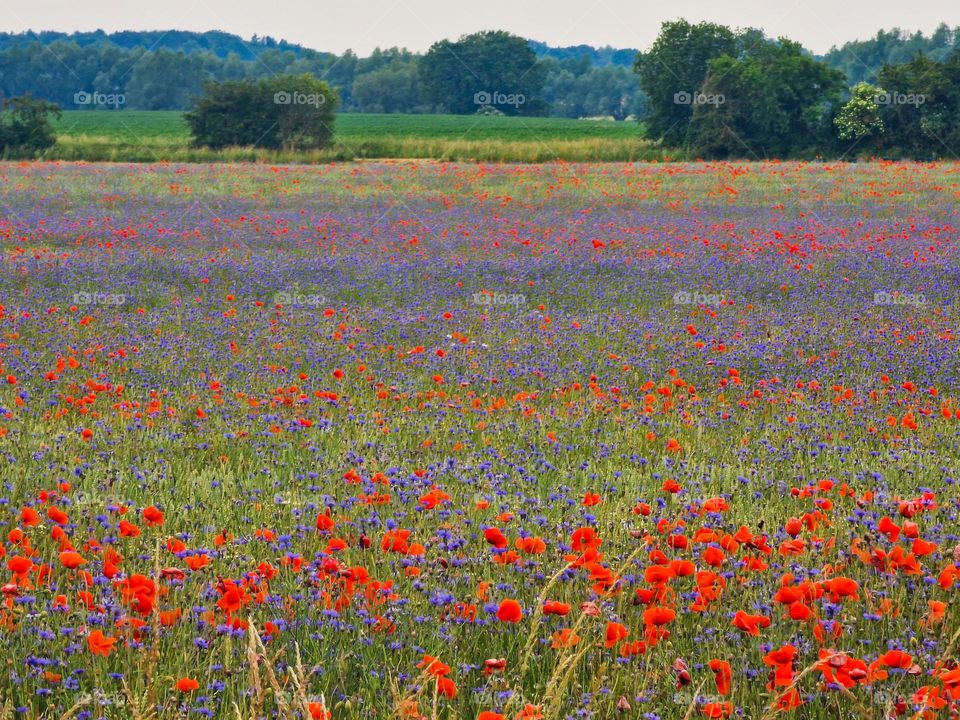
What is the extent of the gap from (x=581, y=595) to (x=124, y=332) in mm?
6367

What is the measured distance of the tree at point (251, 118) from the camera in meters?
43.9

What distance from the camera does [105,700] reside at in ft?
8.01

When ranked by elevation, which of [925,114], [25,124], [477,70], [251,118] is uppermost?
[477,70]

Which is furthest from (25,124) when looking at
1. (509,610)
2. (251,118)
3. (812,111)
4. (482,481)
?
(509,610)

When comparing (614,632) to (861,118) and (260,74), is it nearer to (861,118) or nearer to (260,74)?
(861,118)

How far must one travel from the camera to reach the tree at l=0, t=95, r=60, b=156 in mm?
40094

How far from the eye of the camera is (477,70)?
284 ft

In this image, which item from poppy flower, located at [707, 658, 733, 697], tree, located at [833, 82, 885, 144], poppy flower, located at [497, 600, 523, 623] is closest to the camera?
poppy flower, located at [707, 658, 733, 697]

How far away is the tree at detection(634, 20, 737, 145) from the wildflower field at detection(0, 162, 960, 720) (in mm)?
34853

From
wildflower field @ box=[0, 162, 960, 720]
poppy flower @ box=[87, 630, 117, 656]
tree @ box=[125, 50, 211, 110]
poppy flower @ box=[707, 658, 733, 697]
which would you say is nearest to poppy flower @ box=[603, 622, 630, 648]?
wildflower field @ box=[0, 162, 960, 720]

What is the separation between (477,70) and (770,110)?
4941 cm

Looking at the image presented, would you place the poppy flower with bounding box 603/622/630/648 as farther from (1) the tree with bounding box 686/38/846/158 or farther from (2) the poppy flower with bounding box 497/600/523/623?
(1) the tree with bounding box 686/38/846/158

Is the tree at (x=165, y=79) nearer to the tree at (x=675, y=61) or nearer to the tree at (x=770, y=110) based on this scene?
the tree at (x=675, y=61)

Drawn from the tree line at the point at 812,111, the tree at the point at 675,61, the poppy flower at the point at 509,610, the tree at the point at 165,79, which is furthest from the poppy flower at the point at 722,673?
the tree at the point at 165,79
